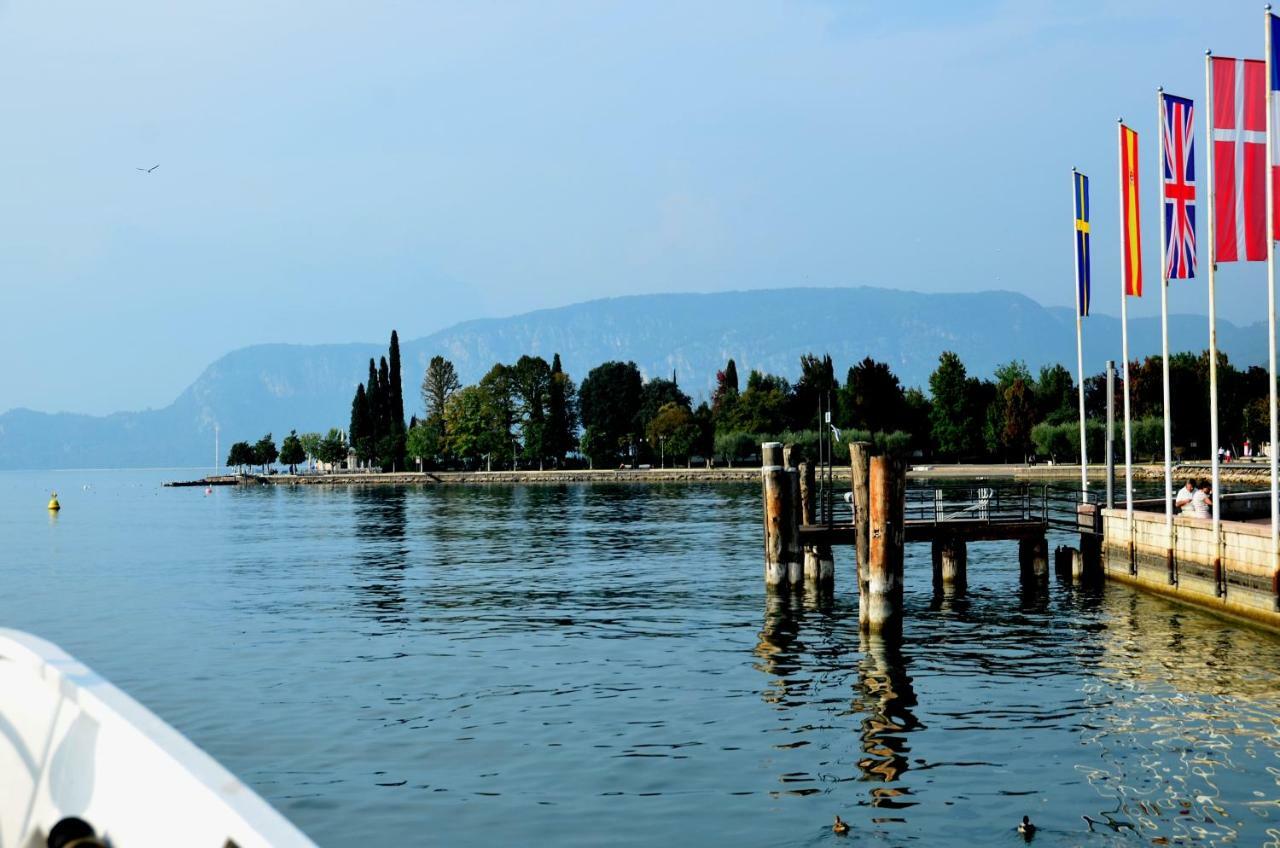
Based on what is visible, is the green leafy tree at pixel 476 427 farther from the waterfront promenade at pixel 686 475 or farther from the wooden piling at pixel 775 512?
the wooden piling at pixel 775 512

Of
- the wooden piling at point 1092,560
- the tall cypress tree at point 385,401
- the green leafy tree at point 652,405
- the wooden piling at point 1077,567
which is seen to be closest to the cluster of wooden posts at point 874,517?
the wooden piling at point 1077,567

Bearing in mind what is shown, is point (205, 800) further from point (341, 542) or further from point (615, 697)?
point (341, 542)

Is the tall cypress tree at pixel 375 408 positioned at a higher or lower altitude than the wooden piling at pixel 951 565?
higher

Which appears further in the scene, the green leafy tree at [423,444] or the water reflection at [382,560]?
the green leafy tree at [423,444]

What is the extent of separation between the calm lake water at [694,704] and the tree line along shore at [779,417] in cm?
10218

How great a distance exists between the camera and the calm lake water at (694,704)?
1583cm

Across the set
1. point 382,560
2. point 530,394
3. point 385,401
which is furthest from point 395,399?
point 382,560

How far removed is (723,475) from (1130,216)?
11976 cm

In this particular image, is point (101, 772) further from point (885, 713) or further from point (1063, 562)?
point (1063, 562)

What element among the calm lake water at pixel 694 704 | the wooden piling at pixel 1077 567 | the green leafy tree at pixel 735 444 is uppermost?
the green leafy tree at pixel 735 444

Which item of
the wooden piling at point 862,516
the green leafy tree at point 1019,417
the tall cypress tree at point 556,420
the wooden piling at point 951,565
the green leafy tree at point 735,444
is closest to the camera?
the wooden piling at point 862,516

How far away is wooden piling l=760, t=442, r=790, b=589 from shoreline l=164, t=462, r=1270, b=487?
231ft

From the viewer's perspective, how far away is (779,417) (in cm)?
16088

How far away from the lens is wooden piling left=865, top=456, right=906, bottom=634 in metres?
25.7
